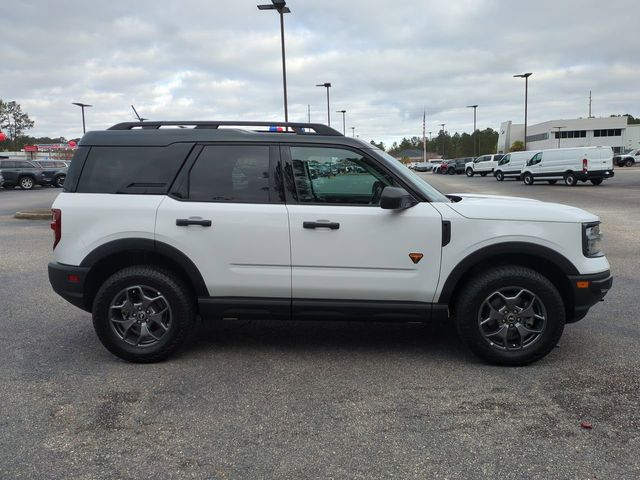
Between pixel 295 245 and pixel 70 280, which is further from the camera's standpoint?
pixel 70 280

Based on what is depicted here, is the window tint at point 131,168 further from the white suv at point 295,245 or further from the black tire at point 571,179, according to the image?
the black tire at point 571,179

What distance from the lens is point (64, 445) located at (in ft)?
9.98

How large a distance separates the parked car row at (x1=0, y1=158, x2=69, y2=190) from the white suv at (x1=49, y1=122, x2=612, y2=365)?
104 ft

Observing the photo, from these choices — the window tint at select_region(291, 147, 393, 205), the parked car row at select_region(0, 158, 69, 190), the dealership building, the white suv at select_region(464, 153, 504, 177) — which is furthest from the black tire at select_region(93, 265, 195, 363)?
the dealership building

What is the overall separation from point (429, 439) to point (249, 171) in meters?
2.35

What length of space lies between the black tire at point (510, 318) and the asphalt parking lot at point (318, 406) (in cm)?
16

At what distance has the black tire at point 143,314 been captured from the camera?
4.16 m

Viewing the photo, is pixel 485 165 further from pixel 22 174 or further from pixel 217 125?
pixel 217 125

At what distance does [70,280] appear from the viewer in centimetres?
425

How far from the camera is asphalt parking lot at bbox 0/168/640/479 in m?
2.84

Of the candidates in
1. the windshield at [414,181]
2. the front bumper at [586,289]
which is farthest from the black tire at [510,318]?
the windshield at [414,181]

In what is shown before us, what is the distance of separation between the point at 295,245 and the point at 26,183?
111ft

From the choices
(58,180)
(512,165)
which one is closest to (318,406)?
(58,180)

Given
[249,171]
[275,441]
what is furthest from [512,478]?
[249,171]
